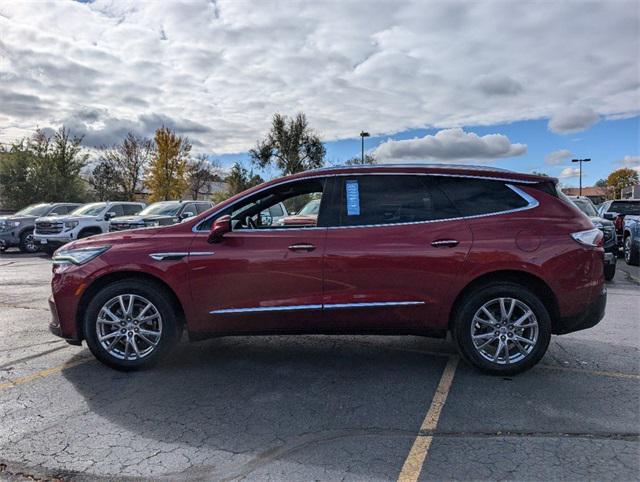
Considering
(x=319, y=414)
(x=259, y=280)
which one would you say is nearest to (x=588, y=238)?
(x=319, y=414)

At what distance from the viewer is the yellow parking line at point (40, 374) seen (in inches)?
166

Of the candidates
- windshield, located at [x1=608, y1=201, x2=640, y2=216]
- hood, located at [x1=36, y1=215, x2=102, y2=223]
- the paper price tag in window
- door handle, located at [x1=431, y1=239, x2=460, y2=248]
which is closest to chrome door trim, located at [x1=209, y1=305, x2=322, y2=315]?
the paper price tag in window

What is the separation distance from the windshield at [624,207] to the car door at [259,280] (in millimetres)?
14662

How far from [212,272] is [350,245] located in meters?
1.23

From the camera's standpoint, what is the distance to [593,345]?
17.6 ft

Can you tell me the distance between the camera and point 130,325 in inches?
174

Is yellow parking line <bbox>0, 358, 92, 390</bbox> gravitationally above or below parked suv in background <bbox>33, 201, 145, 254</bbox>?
below

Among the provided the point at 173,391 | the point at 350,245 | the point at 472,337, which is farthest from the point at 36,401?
the point at 472,337

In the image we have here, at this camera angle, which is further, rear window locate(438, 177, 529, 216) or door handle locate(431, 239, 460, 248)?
rear window locate(438, 177, 529, 216)

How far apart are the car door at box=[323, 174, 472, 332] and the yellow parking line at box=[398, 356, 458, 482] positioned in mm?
512

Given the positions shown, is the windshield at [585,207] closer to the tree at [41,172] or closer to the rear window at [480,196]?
the rear window at [480,196]

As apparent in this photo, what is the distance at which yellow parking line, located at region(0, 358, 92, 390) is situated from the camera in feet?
13.9

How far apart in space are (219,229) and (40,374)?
2111 mm

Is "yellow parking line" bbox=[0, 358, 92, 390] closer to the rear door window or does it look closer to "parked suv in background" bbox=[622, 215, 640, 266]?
the rear door window
